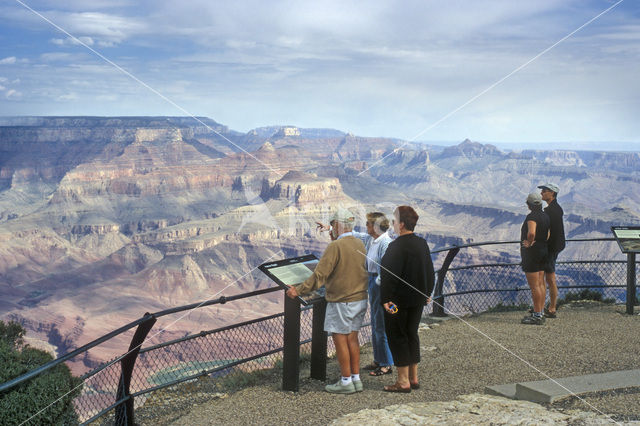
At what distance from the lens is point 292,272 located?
21.2 feet

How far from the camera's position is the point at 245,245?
160 m

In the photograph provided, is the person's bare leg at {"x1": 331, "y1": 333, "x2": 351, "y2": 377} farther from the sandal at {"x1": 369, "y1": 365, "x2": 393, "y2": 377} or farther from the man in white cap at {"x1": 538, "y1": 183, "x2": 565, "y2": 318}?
the man in white cap at {"x1": 538, "y1": 183, "x2": 565, "y2": 318}

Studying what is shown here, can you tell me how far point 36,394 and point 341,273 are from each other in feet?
9.46

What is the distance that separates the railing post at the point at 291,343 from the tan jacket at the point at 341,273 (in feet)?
1.07

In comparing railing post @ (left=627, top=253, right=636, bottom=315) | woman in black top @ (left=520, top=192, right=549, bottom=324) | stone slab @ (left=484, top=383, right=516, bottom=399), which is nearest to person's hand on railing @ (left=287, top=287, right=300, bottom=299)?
stone slab @ (left=484, top=383, right=516, bottom=399)

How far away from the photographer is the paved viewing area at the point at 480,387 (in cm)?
528

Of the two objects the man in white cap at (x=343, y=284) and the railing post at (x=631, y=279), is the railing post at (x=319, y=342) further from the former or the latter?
the railing post at (x=631, y=279)

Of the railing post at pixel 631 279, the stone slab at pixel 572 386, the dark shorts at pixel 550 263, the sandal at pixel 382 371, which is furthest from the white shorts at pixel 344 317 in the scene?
the railing post at pixel 631 279

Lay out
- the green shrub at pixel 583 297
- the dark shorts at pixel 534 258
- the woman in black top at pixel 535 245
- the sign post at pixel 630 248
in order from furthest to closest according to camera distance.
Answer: the green shrub at pixel 583 297 < the sign post at pixel 630 248 < the dark shorts at pixel 534 258 < the woman in black top at pixel 535 245

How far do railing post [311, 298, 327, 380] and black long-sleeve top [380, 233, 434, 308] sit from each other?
932 millimetres

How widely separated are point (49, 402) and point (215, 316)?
396ft

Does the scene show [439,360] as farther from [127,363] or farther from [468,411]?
[127,363]

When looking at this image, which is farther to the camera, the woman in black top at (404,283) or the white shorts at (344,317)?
the white shorts at (344,317)

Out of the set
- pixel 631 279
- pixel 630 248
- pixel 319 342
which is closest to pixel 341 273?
pixel 319 342
